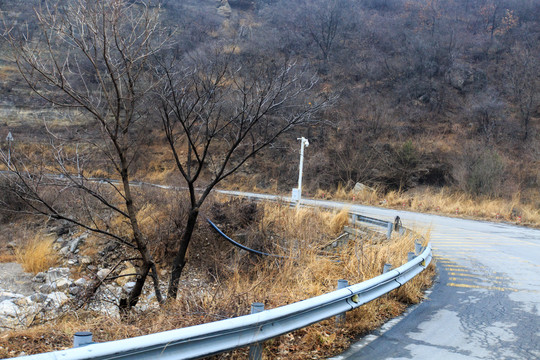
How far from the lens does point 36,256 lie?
14.4m

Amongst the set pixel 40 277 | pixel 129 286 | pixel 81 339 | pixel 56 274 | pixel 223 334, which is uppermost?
pixel 81 339

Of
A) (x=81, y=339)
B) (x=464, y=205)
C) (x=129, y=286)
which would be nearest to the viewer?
(x=81, y=339)

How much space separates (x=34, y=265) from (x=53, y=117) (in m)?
29.5

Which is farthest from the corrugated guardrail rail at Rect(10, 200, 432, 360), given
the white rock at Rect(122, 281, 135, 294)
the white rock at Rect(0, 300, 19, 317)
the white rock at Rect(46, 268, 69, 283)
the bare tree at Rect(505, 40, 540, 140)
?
the bare tree at Rect(505, 40, 540, 140)

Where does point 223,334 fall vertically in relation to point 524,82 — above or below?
below

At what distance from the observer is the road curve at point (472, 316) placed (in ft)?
14.8

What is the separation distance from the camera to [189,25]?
167 ft

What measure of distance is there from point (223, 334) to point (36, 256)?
43.7 ft

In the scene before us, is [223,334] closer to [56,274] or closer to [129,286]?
[129,286]

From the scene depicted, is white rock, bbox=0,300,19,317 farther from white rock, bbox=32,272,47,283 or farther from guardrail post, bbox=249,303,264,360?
guardrail post, bbox=249,303,264,360

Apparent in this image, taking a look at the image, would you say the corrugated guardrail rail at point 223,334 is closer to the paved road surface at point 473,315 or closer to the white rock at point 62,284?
the paved road surface at point 473,315

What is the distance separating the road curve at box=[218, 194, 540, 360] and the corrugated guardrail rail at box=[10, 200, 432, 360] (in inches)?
20.3

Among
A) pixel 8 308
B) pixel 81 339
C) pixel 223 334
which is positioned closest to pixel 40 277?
pixel 8 308

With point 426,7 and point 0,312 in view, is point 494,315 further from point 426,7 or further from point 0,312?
point 426,7
